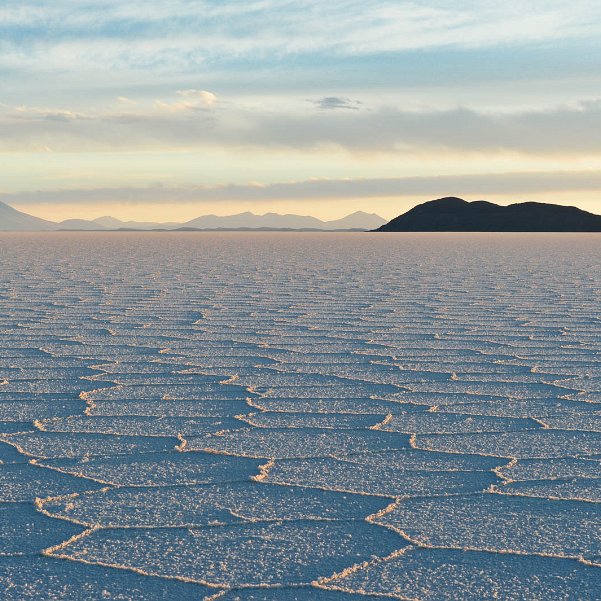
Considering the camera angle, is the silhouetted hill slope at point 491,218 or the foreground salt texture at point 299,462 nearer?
the foreground salt texture at point 299,462

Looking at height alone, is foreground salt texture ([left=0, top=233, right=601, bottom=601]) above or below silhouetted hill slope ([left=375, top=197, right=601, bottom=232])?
below

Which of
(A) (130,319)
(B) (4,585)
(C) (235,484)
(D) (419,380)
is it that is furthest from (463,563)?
(A) (130,319)

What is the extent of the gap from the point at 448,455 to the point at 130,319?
16.4ft

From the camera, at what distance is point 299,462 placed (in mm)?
3295

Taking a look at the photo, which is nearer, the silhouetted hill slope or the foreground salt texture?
the foreground salt texture

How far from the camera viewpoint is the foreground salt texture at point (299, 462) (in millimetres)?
2305

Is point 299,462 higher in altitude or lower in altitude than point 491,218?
lower

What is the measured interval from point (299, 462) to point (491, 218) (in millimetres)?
183397

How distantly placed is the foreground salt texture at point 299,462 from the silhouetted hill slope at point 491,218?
6807 inches

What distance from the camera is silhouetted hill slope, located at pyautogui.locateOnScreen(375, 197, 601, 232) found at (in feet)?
578

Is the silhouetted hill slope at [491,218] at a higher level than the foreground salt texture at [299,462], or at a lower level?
higher

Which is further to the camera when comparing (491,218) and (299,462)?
(491,218)

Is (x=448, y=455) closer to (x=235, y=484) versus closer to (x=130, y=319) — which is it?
(x=235, y=484)

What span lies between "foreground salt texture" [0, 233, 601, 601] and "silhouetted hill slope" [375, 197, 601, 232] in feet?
567
